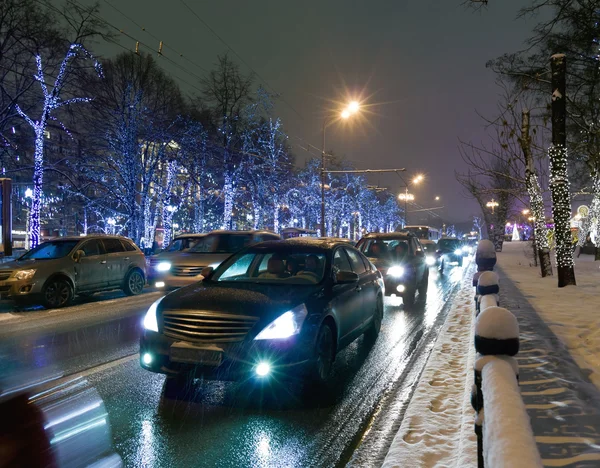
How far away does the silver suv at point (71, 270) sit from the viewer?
11.1 meters

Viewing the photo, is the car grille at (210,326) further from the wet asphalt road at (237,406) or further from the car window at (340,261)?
the car window at (340,261)

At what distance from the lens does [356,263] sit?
7508 millimetres

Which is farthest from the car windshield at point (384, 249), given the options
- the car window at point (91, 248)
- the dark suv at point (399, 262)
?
the car window at point (91, 248)

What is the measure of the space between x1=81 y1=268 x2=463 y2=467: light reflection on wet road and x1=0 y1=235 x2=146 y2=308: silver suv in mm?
5959

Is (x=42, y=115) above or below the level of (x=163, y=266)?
above

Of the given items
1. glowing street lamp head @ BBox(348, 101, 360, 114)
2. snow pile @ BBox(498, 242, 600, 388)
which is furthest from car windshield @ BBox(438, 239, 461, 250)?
snow pile @ BBox(498, 242, 600, 388)

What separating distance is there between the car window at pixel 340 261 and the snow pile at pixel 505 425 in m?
4.49

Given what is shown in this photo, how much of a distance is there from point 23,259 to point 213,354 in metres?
9.67

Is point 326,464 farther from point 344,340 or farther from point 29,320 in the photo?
point 29,320

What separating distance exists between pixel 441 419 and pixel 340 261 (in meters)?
2.97

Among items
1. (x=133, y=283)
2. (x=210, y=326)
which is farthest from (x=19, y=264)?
(x=210, y=326)

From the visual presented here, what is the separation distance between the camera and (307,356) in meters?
4.96

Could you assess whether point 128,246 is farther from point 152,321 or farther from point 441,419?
point 441,419

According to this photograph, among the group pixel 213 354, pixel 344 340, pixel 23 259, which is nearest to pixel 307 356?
pixel 213 354
